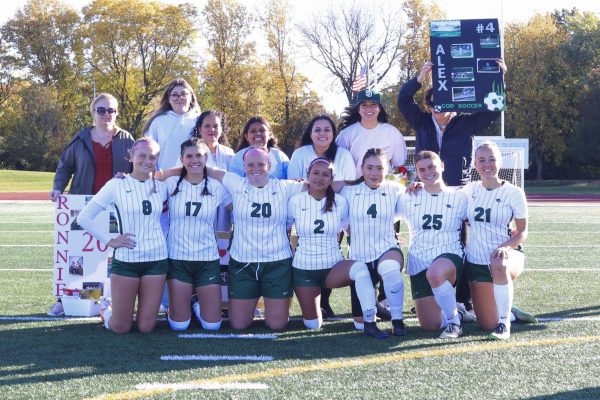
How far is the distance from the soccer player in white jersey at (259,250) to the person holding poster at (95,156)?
4.05ft

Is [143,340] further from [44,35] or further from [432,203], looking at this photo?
[44,35]

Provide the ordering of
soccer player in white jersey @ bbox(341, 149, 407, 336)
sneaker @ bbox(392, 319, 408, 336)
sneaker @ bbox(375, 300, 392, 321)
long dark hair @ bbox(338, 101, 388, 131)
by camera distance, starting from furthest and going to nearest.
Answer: long dark hair @ bbox(338, 101, 388, 131) → sneaker @ bbox(375, 300, 392, 321) → soccer player in white jersey @ bbox(341, 149, 407, 336) → sneaker @ bbox(392, 319, 408, 336)

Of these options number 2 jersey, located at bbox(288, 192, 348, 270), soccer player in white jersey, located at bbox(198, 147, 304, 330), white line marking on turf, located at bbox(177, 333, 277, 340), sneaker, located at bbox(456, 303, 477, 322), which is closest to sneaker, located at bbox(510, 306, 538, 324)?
sneaker, located at bbox(456, 303, 477, 322)

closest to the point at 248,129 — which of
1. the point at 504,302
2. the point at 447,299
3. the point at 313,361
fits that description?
the point at 447,299

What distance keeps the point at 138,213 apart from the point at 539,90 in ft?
117

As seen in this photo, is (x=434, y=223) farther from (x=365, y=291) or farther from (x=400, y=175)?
(x=400, y=175)

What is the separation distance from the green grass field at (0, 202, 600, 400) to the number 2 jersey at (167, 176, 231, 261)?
0.57 meters

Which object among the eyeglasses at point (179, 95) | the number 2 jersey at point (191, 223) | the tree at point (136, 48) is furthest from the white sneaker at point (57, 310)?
the tree at point (136, 48)

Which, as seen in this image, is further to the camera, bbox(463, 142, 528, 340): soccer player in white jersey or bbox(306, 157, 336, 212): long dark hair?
bbox(306, 157, 336, 212): long dark hair

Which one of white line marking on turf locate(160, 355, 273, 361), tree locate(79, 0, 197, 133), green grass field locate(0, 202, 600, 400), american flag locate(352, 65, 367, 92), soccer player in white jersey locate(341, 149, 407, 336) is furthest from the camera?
tree locate(79, 0, 197, 133)

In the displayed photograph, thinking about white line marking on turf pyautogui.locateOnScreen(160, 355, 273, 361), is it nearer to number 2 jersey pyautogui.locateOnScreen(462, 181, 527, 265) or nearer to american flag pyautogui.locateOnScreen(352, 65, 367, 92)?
number 2 jersey pyautogui.locateOnScreen(462, 181, 527, 265)

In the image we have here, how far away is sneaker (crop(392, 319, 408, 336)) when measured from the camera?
485 centimetres

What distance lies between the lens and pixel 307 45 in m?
36.1

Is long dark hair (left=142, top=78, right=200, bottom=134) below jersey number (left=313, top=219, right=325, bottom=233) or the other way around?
the other way around
